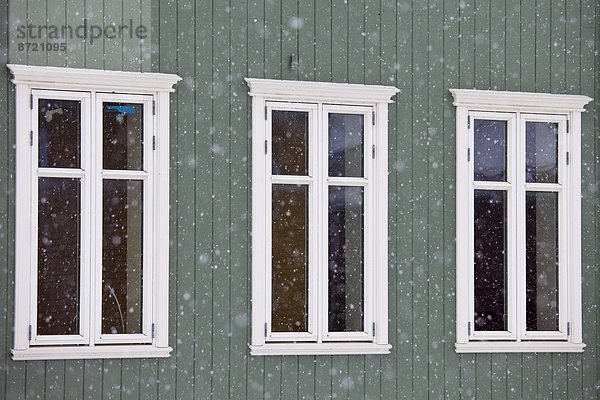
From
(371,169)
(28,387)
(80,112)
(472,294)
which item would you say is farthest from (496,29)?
(28,387)

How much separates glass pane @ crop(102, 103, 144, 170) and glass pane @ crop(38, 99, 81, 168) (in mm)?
216

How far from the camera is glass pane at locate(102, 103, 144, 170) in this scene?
8039 millimetres

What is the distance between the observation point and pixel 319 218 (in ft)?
27.7

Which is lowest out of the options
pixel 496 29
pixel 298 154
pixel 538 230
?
pixel 538 230

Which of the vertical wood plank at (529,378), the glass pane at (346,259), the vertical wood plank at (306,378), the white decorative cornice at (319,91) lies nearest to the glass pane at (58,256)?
the white decorative cornice at (319,91)

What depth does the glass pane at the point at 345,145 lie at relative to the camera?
8.54 m

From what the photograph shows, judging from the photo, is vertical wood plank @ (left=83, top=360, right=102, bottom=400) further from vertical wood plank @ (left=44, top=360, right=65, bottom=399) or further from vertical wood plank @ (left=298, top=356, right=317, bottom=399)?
vertical wood plank @ (left=298, top=356, right=317, bottom=399)

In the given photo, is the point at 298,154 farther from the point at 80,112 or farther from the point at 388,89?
the point at 80,112

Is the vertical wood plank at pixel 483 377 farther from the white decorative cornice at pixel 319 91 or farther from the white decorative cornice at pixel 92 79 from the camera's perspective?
the white decorative cornice at pixel 92 79

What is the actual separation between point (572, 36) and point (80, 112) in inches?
172

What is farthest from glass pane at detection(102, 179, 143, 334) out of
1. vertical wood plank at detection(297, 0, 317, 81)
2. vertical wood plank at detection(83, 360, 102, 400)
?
vertical wood plank at detection(297, 0, 317, 81)

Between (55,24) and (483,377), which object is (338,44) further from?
(483,377)

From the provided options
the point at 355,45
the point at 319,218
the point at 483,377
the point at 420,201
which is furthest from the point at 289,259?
the point at 483,377

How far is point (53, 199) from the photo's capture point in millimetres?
7902
